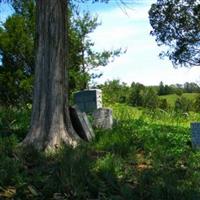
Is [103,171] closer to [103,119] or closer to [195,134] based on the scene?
[195,134]

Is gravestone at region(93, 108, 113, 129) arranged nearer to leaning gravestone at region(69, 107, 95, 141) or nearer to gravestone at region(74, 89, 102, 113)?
leaning gravestone at region(69, 107, 95, 141)

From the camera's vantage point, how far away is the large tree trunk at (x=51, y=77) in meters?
10.1

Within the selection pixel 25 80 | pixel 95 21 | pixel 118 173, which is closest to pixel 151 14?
pixel 95 21

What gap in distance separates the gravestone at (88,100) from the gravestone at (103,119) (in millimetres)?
3232

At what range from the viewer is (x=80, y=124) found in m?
10.8

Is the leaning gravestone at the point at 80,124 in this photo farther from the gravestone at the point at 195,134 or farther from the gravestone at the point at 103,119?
the gravestone at the point at 195,134

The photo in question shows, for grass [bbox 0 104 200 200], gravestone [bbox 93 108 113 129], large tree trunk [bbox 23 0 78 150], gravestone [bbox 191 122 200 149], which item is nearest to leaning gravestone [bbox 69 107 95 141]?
grass [bbox 0 104 200 200]

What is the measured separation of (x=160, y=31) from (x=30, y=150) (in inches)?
1143

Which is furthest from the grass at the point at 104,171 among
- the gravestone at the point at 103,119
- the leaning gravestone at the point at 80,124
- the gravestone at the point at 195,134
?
the gravestone at the point at 103,119

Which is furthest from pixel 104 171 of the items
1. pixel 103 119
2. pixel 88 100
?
pixel 88 100

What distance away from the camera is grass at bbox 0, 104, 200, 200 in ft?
24.4

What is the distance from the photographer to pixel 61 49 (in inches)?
410

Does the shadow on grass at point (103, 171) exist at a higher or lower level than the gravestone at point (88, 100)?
lower

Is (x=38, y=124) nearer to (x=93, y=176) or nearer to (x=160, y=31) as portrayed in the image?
(x=93, y=176)
